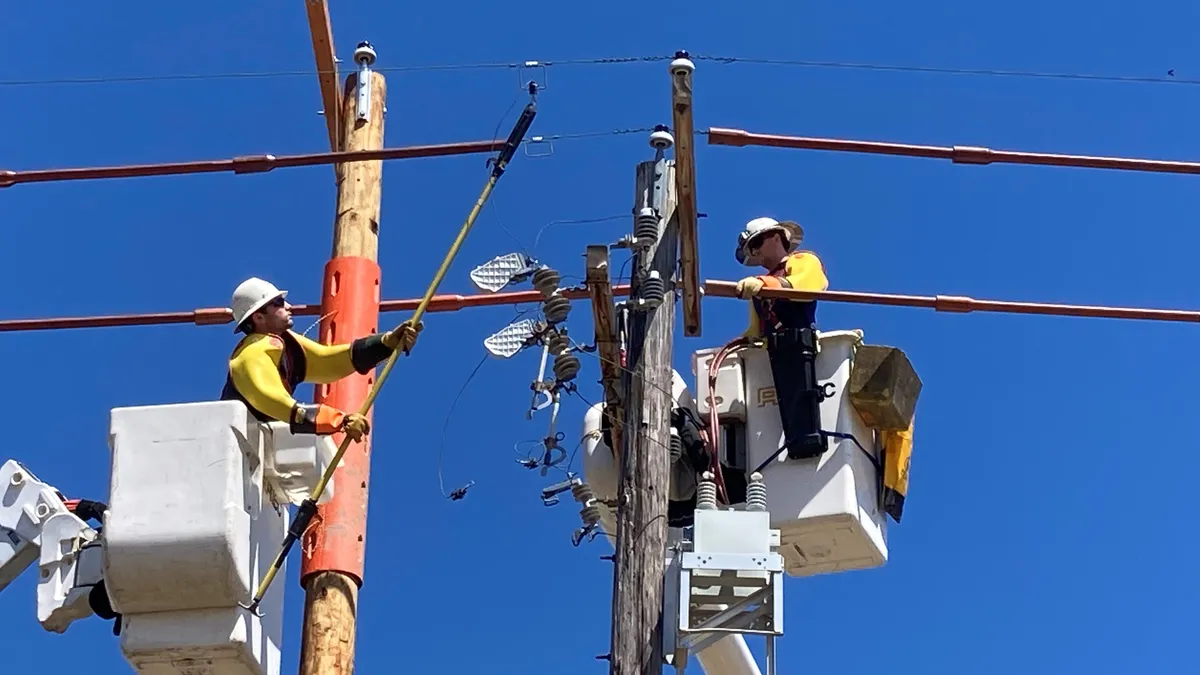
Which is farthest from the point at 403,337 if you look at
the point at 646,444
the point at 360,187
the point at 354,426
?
the point at 360,187

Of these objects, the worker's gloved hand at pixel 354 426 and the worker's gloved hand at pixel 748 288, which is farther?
the worker's gloved hand at pixel 748 288

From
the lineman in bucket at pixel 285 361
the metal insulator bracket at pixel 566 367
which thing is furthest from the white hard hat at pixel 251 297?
the metal insulator bracket at pixel 566 367

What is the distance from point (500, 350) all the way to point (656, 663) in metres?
1.81

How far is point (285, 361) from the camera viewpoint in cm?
952

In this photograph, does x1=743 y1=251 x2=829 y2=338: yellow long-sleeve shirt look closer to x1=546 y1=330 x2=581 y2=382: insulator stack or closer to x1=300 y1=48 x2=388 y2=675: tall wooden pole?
x1=546 y1=330 x2=581 y2=382: insulator stack

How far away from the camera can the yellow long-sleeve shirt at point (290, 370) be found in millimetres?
9102

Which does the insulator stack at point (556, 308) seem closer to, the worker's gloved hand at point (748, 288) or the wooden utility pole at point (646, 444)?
the wooden utility pole at point (646, 444)

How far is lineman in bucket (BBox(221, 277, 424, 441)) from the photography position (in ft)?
29.8

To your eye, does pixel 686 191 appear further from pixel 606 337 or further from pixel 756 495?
pixel 756 495

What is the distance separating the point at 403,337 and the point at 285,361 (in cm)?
65

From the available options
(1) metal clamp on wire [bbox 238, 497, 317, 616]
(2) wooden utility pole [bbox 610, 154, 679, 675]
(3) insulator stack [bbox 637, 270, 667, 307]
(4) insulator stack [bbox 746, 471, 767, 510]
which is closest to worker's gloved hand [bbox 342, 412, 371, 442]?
(1) metal clamp on wire [bbox 238, 497, 317, 616]

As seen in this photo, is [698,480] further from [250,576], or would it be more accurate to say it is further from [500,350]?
[250,576]

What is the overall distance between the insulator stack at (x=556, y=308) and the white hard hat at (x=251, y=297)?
1.22 meters

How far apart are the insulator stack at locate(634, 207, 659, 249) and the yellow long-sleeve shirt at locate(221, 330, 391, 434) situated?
1.28 metres
